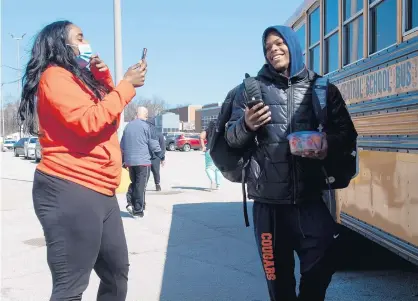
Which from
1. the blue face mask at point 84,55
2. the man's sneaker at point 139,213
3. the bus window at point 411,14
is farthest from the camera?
the man's sneaker at point 139,213

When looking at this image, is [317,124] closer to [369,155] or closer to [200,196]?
[369,155]

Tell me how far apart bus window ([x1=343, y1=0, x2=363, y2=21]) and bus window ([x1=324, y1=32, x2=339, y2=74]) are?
0.28m

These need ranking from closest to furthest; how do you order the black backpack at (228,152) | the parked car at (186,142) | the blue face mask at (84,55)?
the blue face mask at (84,55), the black backpack at (228,152), the parked car at (186,142)

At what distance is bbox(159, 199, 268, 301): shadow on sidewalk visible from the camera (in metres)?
3.83

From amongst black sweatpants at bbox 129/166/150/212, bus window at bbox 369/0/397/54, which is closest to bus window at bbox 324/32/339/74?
bus window at bbox 369/0/397/54

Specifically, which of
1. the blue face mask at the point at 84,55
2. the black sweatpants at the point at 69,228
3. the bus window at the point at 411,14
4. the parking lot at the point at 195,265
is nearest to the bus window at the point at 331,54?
the bus window at the point at 411,14

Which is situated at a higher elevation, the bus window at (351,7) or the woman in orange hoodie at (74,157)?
the bus window at (351,7)

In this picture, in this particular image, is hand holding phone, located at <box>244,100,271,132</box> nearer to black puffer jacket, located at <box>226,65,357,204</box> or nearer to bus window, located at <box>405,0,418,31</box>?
black puffer jacket, located at <box>226,65,357,204</box>

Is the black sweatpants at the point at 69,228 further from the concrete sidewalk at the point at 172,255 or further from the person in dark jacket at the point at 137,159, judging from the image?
the person in dark jacket at the point at 137,159

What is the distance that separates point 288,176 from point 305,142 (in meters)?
0.23

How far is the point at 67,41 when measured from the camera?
2.26 meters

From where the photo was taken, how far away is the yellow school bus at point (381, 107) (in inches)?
107

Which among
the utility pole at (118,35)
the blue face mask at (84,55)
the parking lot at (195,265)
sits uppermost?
the utility pole at (118,35)

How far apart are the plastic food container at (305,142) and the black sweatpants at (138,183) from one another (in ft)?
16.6
